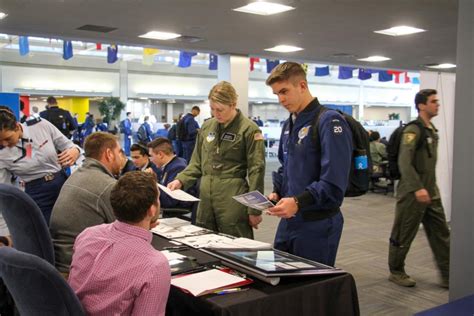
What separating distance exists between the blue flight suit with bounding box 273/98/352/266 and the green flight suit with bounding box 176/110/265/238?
545 mm

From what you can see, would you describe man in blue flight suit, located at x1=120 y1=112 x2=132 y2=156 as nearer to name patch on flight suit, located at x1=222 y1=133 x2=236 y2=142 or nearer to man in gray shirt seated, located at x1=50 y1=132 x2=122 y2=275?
name patch on flight suit, located at x1=222 y1=133 x2=236 y2=142

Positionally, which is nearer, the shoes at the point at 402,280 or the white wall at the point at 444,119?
the shoes at the point at 402,280

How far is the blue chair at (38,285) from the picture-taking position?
141 cm

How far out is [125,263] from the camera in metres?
1.57

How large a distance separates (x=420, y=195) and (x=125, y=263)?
2.70m

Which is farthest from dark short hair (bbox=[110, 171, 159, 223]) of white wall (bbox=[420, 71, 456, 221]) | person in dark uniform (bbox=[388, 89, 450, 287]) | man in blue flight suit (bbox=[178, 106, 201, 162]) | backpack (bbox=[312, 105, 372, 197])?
man in blue flight suit (bbox=[178, 106, 201, 162])

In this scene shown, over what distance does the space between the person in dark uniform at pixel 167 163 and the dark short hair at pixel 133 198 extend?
6.88ft

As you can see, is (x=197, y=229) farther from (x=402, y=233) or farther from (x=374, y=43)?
(x=374, y=43)

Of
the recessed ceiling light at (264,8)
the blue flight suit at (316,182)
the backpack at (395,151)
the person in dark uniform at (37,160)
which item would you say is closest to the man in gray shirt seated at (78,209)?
the blue flight suit at (316,182)

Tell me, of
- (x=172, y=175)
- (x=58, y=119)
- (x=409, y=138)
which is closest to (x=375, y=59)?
(x=58, y=119)

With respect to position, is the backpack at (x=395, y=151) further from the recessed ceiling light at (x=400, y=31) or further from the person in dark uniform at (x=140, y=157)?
the recessed ceiling light at (x=400, y=31)

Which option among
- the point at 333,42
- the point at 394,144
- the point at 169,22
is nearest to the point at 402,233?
the point at 394,144

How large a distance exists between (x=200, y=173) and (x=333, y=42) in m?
5.74

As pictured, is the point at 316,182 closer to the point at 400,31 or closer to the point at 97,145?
the point at 97,145
